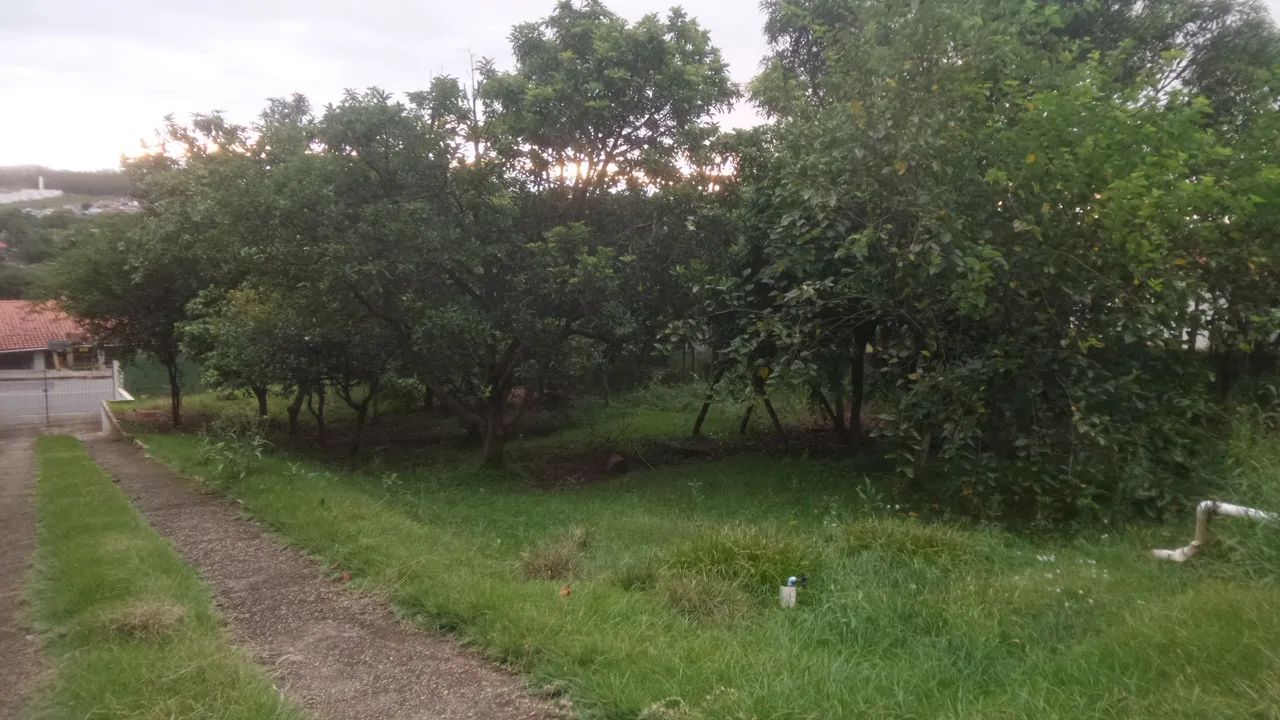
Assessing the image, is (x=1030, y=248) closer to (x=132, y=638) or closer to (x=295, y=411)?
(x=132, y=638)

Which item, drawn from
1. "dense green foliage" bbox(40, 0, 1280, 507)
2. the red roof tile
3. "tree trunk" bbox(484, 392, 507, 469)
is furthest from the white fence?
"tree trunk" bbox(484, 392, 507, 469)

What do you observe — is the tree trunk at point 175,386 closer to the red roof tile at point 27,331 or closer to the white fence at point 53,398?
the white fence at point 53,398

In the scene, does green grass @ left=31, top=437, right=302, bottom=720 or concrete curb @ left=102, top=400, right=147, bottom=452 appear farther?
concrete curb @ left=102, top=400, right=147, bottom=452

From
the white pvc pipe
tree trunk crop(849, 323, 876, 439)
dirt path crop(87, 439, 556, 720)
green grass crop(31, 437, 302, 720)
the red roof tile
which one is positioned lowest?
dirt path crop(87, 439, 556, 720)

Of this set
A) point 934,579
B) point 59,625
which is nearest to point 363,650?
point 59,625

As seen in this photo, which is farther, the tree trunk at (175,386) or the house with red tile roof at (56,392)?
the house with red tile roof at (56,392)

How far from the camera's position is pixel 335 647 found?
4227mm

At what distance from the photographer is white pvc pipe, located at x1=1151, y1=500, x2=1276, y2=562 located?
4.23 metres

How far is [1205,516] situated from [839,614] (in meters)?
1.99

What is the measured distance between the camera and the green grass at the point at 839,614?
3.21 m

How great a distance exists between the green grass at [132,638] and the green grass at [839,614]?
93 cm

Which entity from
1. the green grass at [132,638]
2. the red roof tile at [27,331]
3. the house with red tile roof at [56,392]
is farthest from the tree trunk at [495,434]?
the red roof tile at [27,331]

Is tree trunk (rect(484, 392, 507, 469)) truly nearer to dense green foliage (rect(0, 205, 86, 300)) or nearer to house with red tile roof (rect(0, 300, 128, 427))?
house with red tile roof (rect(0, 300, 128, 427))

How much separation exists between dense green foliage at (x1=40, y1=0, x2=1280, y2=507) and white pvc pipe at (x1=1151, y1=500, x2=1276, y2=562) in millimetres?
1474
